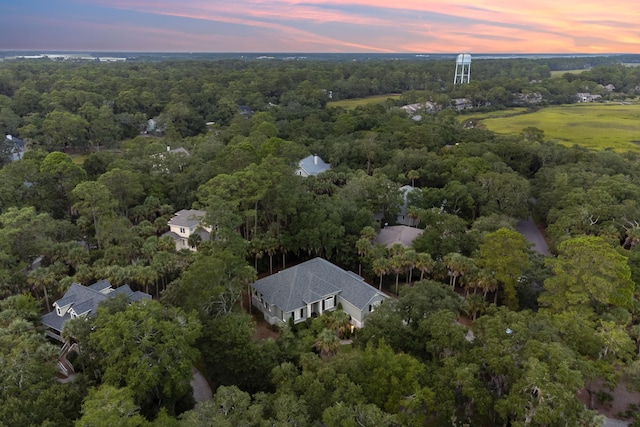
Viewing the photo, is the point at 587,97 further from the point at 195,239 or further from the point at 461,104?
the point at 195,239

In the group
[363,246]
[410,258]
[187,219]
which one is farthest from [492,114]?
[187,219]

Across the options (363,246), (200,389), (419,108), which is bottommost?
(200,389)

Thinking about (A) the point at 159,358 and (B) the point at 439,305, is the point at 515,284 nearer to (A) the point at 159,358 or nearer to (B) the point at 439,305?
(B) the point at 439,305

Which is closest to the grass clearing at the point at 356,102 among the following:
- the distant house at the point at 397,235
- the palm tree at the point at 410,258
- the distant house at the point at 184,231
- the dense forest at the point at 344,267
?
the dense forest at the point at 344,267

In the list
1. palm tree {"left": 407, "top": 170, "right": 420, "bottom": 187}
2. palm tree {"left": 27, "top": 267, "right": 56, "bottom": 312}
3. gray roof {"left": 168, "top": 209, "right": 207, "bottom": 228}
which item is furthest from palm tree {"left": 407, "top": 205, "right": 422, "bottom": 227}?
palm tree {"left": 27, "top": 267, "right": 56, "bottom": 312}

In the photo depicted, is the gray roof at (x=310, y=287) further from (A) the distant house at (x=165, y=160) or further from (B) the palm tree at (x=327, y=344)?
(A) the distant house at (x=165, y=160)

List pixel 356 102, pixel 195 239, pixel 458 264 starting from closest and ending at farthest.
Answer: pixel 458 264 < pixel 195 239 < pixel 356 102

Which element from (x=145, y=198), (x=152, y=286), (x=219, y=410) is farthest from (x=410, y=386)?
(x=145, y=198)
